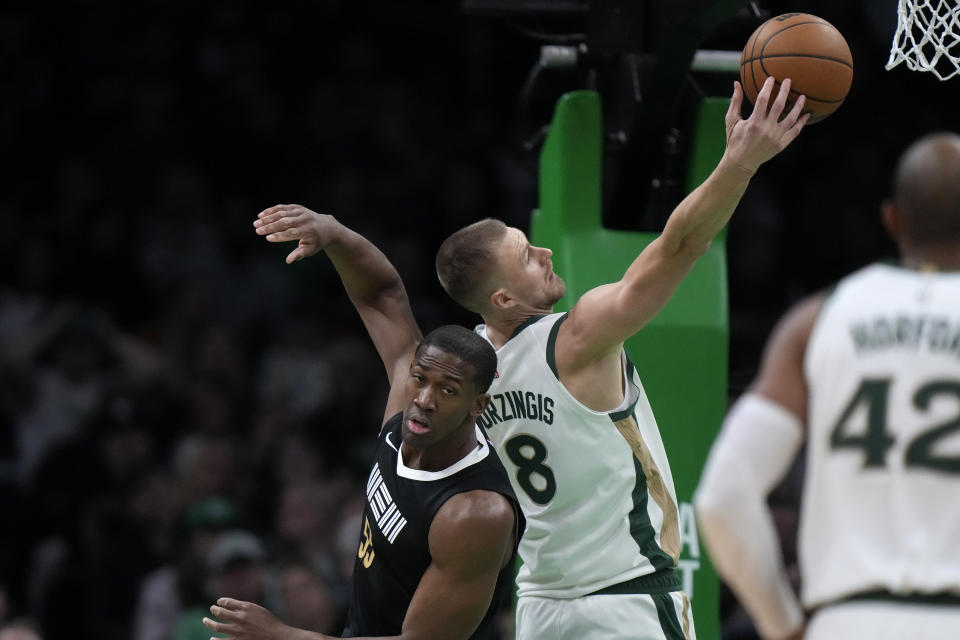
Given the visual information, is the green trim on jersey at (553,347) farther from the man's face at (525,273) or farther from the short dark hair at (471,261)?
the short dark hair at (471,261)

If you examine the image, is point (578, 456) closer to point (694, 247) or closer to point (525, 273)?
point (525, 273)

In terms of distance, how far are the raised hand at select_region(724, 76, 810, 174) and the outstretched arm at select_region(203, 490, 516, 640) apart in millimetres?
1252

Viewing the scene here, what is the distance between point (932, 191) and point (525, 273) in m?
1.81

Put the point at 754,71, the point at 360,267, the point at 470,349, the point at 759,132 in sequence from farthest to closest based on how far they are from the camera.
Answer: the point at 360,267
the point at 754,71
the point at 470,349
the point at 759,132

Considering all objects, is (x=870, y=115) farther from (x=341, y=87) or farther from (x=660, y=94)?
(x=660, y=94)

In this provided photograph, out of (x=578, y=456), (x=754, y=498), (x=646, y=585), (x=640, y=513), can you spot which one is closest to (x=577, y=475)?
(x=578, y=456)

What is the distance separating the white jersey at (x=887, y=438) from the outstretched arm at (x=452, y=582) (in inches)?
46.7

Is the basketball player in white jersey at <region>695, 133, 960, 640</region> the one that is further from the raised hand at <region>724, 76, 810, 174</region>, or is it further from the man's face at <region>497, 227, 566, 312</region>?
the man's face at <region>497, 227, 566, 312</region>

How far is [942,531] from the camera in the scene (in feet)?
10.4

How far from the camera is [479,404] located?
4.41m

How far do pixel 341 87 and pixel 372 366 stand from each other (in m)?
2.66

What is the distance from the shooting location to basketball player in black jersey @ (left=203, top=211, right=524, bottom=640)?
424 cm

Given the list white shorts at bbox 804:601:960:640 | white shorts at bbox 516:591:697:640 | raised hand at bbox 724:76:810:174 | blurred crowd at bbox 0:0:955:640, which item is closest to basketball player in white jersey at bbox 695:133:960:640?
white shorts at bbox 804:601:960:640

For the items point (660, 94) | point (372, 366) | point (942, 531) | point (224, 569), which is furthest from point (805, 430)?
point (372, 366)
